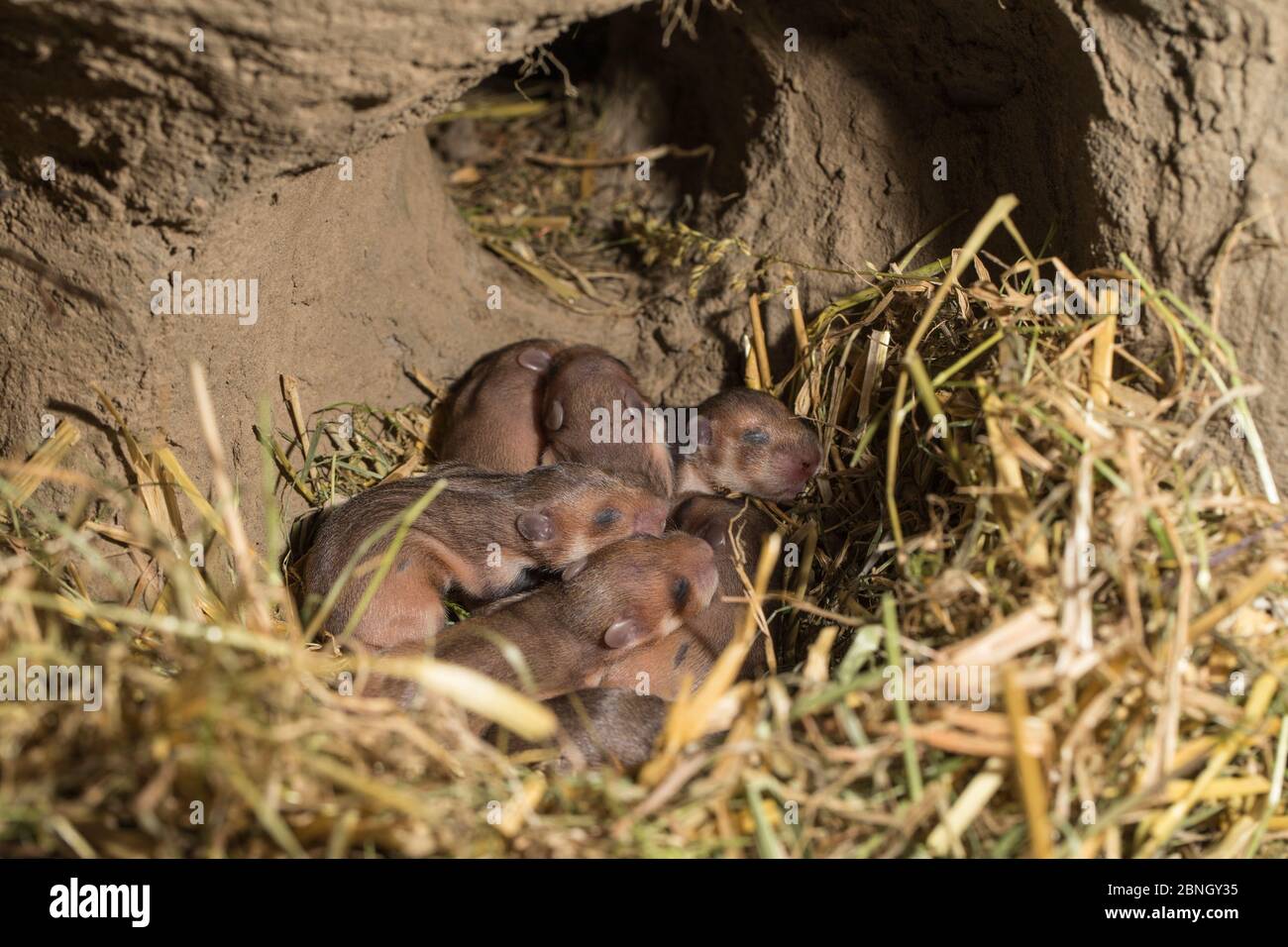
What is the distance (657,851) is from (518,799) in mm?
408

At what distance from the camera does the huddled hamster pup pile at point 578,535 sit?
4.48 m

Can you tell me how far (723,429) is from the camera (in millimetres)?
5578

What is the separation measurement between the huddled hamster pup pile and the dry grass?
18.8 inches

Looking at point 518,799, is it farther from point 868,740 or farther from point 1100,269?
point 1100,269

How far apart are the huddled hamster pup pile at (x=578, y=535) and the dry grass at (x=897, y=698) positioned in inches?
18.8

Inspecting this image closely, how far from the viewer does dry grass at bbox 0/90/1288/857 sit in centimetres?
279

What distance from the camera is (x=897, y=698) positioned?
315 cm

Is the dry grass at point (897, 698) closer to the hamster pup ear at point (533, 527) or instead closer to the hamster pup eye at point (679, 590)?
the hamster pup eye at point (679, 590)

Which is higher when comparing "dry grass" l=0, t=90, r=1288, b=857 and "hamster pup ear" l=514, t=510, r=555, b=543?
"hamster pup ear" l=514, t=510, r=555, b=543

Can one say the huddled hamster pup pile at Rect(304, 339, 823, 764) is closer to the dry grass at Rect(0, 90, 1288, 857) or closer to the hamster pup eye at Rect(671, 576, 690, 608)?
the hamster pup eye at Rect(671, 576, 690, 608)

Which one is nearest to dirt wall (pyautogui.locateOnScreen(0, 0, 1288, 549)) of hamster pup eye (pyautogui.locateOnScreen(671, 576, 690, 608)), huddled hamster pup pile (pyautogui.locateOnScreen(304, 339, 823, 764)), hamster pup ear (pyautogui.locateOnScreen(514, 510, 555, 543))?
huddled hamster pup pile (pyautogui.locateOnScreen(304, 339, 823, 764))

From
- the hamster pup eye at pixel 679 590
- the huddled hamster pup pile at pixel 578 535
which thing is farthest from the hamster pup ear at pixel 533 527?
the hamster pup eye at pixel 679 590

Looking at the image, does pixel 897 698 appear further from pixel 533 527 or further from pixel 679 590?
pixel 533 527

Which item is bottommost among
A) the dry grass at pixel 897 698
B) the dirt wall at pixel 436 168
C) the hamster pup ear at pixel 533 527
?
the dry grass at pixel 897 698
